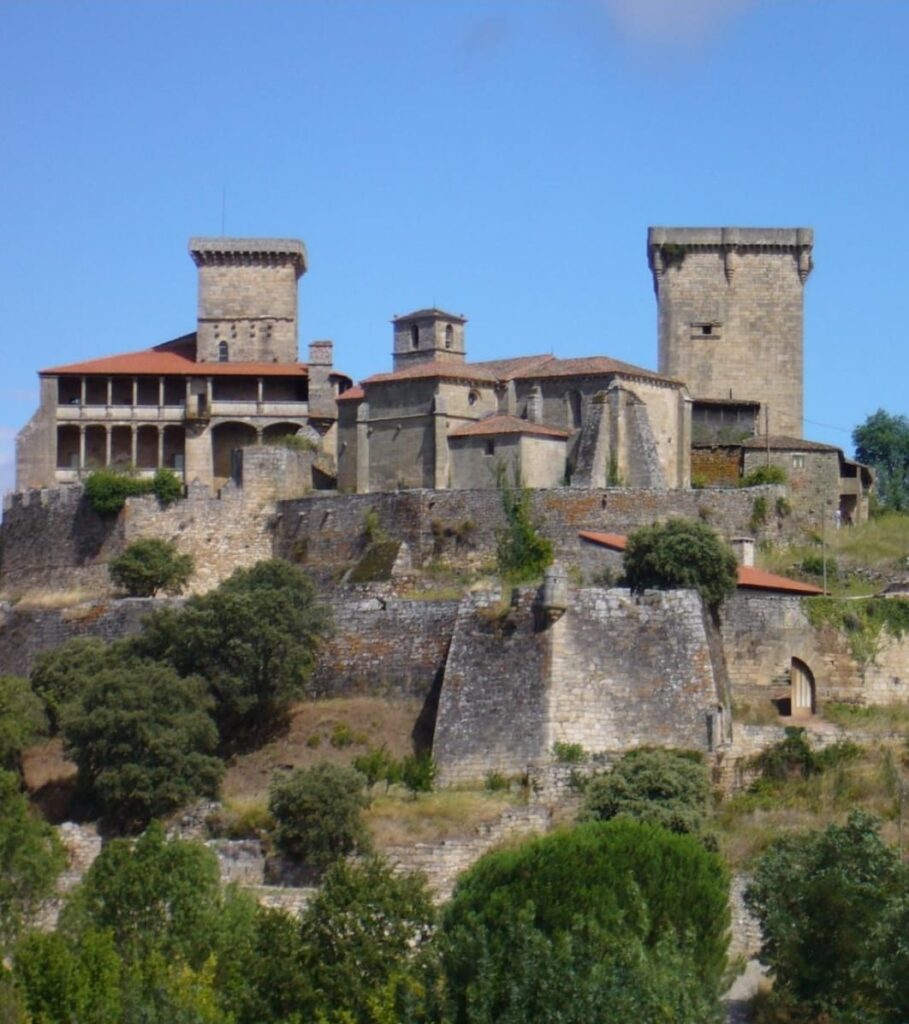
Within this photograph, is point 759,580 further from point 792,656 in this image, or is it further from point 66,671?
point 66,671

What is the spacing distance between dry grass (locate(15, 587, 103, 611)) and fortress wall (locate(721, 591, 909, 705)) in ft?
52.4

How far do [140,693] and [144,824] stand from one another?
2538 mm

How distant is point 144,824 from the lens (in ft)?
158

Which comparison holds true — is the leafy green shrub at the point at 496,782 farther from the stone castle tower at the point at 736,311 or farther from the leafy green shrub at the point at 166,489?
the stone castle tower at the point at 736,311

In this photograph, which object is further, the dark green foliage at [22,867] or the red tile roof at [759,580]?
the red tile roof at [759,580]

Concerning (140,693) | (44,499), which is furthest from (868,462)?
(140,693)

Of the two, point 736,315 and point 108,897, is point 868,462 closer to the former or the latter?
point 736,315

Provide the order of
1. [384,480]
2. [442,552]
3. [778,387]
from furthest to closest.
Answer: [778,387]
[384,480]
[442,552]

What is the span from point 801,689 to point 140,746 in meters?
12.8

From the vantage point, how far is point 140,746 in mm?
48625

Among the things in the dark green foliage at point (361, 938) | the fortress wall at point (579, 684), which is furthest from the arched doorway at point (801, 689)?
the dark green foliage at point (361, 938)

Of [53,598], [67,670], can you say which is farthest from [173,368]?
[67,670]

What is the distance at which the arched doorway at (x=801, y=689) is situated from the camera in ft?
171

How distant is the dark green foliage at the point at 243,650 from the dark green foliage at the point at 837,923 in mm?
14007
